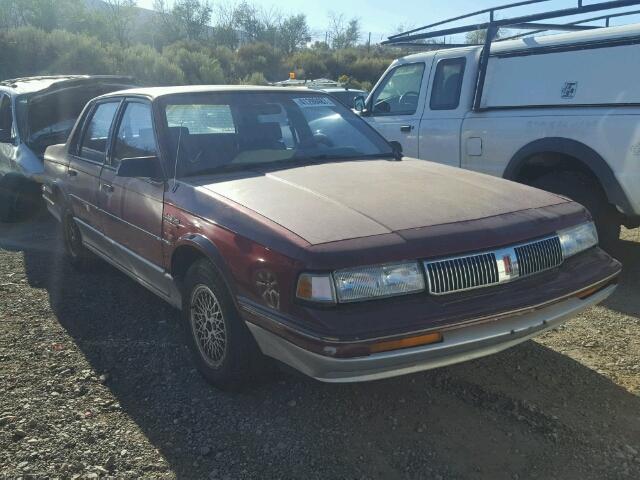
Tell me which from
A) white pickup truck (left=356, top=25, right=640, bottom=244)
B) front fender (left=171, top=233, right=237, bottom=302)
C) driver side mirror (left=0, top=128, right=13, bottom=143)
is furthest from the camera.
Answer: driver side mirror (left=0, top=128, right=13, bottom=143)

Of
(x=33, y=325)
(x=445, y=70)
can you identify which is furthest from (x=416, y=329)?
(x=445, y=70)

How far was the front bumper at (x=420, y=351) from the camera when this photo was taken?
2.46 meters

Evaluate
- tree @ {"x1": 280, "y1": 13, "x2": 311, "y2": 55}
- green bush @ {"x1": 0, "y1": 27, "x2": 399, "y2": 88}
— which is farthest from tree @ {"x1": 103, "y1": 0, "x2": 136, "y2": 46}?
tree @ {"x1": 280, "y1": 13, "x2": 311, "y2": 55}

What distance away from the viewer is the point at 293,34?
4916cm

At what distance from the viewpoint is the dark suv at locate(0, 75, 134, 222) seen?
23.7ft

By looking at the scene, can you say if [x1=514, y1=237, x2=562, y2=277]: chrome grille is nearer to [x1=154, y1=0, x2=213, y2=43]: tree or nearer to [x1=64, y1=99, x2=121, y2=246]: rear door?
[x1=64, y1=99, x2=121, y2=246]: rear door

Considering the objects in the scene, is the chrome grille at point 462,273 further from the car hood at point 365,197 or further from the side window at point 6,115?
the side window at point 6,115

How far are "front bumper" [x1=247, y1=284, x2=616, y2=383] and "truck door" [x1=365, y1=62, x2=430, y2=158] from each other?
4157 mm

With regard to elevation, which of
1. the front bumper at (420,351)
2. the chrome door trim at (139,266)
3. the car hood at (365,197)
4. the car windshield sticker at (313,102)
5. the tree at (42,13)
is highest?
the tree at (42,13)

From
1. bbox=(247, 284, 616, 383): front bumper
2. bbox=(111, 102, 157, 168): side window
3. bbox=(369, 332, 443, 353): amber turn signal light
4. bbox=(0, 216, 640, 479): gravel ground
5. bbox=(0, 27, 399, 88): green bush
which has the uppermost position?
bbox=(0, 27, 399, 88): green bush

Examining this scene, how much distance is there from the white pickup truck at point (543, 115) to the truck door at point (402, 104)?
2 cm

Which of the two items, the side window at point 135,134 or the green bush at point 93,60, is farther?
the green bush at point 93,60

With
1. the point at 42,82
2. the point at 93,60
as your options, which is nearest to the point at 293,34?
the point at 93,60

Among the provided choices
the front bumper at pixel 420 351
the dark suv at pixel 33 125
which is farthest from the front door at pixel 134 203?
Result: the dark suv at pixel 33 125
